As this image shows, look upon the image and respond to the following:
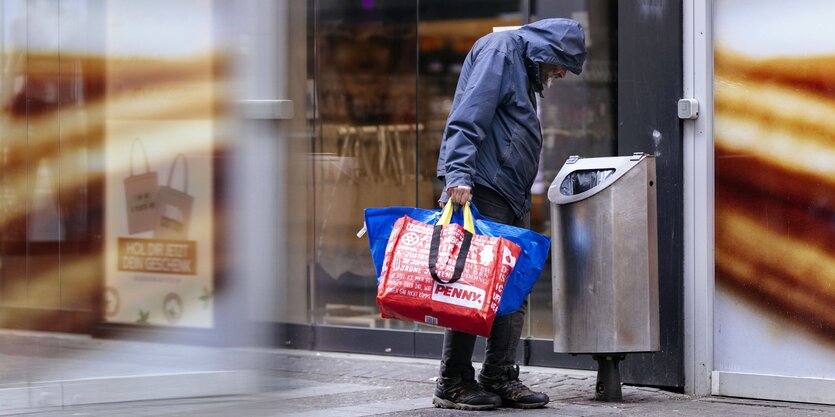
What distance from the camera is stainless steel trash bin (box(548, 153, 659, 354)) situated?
229 inches

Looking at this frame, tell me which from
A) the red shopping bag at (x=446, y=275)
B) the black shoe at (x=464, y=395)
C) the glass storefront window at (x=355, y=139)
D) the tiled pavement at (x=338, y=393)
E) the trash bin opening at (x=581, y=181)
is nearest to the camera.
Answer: the tiled pavement at (x=338, y=393)

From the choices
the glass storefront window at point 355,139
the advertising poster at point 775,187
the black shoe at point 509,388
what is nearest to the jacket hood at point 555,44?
the advertising poster at point 775,187

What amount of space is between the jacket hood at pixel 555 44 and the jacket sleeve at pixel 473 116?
0.50 feet

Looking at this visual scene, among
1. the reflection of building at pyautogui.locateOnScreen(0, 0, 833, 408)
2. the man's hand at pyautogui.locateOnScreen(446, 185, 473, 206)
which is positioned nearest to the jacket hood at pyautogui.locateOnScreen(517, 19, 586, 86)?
the man's hand at pyautogui.locateOnScreen(446, 185, 473, 206)

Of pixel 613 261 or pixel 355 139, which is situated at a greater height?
pixel 355 139

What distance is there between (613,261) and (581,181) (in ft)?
1.58

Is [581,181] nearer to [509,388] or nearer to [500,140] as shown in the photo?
[500,140]

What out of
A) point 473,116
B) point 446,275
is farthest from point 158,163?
point 473,116

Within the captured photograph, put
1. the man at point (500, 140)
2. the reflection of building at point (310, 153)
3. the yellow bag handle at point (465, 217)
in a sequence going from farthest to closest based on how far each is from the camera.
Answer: the man at point (500, 140) → the yellow bag handle at point (465, 217) → the reflection of building at point (310, 153)

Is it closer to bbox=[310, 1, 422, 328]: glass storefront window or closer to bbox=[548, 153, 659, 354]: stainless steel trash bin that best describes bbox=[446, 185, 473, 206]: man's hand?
bbox=[548, 153, 659, 354]: stainless steel trash bin

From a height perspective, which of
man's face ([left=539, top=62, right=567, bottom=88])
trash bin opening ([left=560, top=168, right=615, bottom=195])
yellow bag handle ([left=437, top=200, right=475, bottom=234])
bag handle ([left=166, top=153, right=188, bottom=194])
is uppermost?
man's face ([left=539, top=62, right=567, bottom=88])

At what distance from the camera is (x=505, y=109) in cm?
570

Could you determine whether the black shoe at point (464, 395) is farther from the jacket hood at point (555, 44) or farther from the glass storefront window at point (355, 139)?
the glass storefront window at point (355, 139)

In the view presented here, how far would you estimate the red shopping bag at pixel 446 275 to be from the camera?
5207 mm
